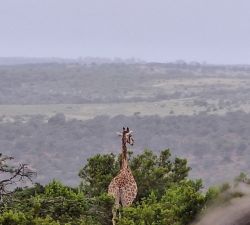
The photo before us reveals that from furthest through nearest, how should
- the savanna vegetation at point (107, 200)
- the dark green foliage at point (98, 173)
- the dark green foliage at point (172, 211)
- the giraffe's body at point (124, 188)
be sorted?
the dark green foliage at point (98, 173), the giraffe's body at point (124, 188), the savanna vegetation at point (107, 200), the dark green foliage at point (172, 211)

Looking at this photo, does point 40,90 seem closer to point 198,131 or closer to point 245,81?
point 245,81

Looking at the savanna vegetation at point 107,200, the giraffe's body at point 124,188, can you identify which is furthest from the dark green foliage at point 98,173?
the giraffe's body at point 124,188

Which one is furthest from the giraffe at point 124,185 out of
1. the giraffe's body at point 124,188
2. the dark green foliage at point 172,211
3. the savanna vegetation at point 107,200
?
the dark green foliage at point 172,211

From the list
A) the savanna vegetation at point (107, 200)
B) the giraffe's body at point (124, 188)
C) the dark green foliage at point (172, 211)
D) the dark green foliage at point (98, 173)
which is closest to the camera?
the dark green foliage at point (172, 211)

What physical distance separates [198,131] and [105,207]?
74.7 metres

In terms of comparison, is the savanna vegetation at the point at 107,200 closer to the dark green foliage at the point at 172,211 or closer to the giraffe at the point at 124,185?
the dark green foliage at the point at 172,211

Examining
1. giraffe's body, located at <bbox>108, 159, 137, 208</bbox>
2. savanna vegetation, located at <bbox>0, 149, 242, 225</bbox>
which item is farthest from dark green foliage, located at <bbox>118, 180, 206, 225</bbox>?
giraffe's body, located at <bbox>108, 159, 137, 208</bbox>

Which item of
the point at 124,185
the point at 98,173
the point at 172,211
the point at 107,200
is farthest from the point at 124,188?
the point at 98,173

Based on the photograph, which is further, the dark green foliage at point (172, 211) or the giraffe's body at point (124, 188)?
the giraffe's body at point (124, 188)

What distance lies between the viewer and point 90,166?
55.1ft

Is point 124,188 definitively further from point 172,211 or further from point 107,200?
point 172,211

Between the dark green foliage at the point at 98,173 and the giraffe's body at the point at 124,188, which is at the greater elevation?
the giraffe's body at the point at 124,188

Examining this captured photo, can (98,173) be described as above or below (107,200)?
below

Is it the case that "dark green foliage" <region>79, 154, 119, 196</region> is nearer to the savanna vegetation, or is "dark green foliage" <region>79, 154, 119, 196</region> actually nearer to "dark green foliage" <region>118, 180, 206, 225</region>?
the savanna vegetation
